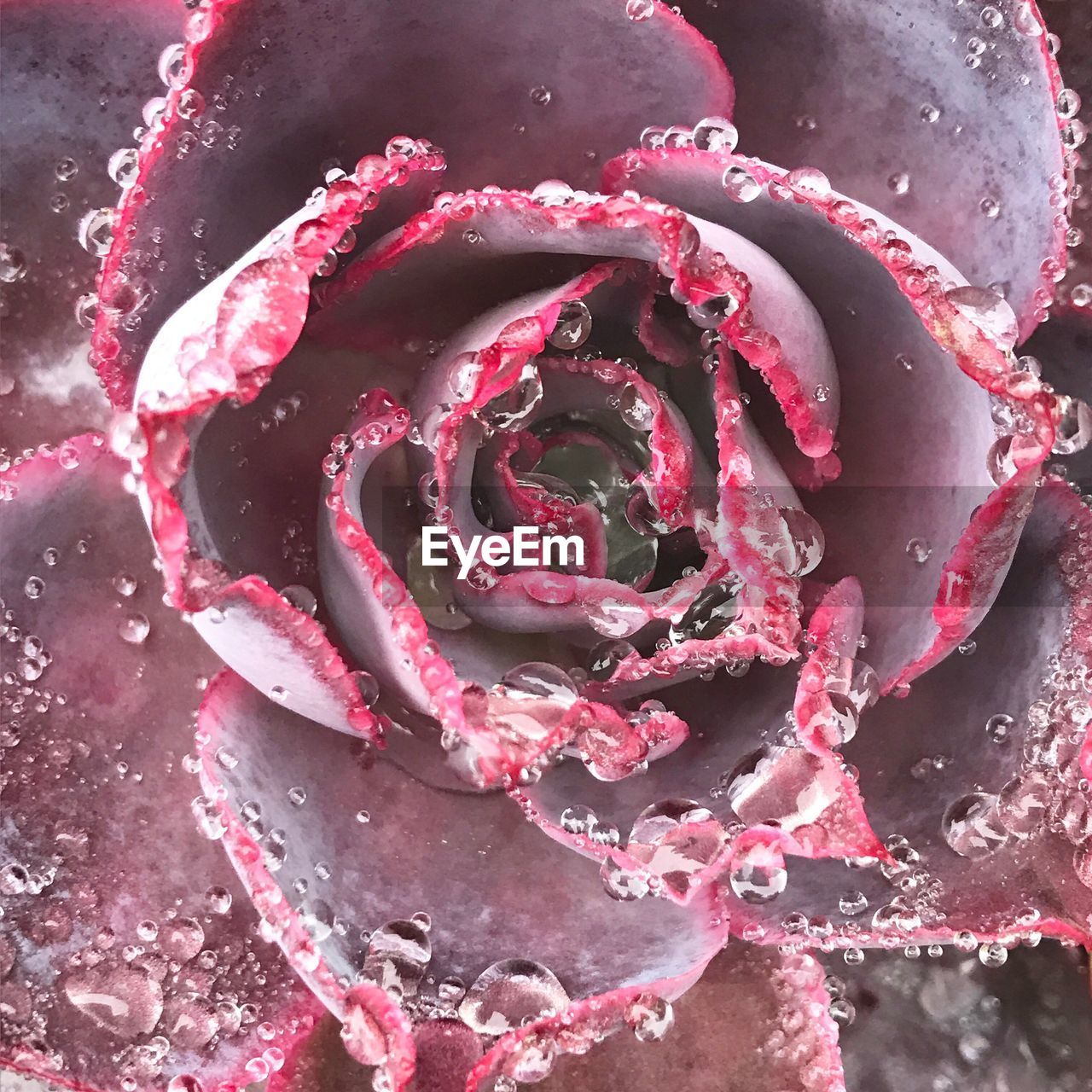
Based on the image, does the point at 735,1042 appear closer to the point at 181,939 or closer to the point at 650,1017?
the point at 650,1017

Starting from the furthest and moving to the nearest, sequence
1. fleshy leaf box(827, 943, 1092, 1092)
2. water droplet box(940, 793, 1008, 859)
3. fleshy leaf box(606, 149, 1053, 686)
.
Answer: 1. fleshy leaf box(827, 943, 1092, 1092)
2. water droplet box(940, 793, 1008, 859)
3. fleshy leaf box(606, 149, 1053, 686)

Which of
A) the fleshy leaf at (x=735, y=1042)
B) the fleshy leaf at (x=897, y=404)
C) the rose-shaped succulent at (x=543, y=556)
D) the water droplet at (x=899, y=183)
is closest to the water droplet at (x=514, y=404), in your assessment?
the rose-shaped succulent at (x=543, y=556)

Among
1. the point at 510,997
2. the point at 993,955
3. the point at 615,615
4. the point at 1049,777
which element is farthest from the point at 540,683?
the point at 993,955

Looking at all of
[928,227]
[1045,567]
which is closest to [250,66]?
[928,227]

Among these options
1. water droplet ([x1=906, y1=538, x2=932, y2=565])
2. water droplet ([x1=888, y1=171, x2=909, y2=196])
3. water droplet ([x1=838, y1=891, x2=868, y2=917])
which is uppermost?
water droplet ([x1=888, y1=171, x2=909, y2=196])

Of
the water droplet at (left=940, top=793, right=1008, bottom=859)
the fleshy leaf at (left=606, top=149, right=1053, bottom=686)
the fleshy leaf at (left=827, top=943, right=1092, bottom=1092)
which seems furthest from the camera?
the fleshy leaf at (left=827, top=943, right=1092, bottom=1092)

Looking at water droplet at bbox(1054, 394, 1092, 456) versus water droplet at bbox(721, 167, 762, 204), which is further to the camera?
water droplet at bbox(1054, 394, 1092, 456)

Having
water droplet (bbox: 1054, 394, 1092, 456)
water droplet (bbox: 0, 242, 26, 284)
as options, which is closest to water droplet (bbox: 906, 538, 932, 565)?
water droplet (bbox: 1054, 394, 1092, 456)

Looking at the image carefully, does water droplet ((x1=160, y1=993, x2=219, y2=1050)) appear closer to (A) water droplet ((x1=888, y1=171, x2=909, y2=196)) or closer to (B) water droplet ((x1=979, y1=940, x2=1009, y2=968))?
(B) water droplet ((x1=979, y1=940, x2=1009, y2=968))

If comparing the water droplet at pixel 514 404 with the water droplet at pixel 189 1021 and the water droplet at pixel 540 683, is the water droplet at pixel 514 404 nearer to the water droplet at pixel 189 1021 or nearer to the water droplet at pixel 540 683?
the water droplet at pixel 540 683
